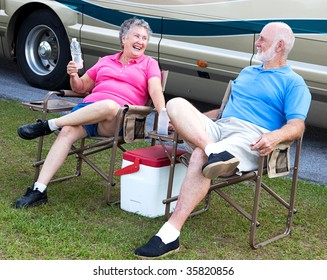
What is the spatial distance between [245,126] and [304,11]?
2.35 meters

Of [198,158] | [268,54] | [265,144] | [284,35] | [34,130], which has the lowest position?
[34,130]

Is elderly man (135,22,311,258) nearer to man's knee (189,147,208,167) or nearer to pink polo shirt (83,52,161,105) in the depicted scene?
man's knee (189,147,208,167)

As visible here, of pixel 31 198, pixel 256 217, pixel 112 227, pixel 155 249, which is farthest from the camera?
pixel 31 198

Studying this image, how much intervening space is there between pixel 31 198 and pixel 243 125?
4.34 feet

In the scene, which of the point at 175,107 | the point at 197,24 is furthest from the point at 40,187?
the point at 197,24

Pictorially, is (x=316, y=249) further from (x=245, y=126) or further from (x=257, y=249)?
(x=245, y=126)

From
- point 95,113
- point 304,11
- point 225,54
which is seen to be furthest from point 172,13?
point 95,113

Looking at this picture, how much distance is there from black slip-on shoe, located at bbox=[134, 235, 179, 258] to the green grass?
0.05m

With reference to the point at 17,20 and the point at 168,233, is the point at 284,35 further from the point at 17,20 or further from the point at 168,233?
the point at 17,20

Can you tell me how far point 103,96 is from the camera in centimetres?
522

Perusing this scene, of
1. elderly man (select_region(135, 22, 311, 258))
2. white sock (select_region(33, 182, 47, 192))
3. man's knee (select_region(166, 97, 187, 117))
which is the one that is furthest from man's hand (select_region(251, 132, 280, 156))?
white sock (select_region(33, 182, 47, 192))

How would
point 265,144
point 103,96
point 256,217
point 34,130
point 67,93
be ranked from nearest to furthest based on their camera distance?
point 265,144
point 256,217
point 34,130
point 103,96
point 67,93

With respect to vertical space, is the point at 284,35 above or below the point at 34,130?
above

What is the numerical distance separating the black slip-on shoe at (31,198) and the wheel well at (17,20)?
13.4 ft
